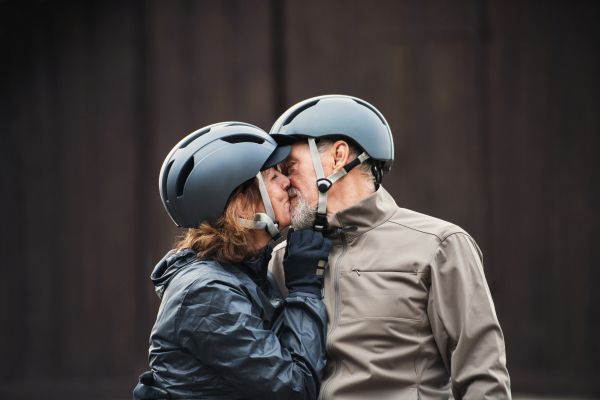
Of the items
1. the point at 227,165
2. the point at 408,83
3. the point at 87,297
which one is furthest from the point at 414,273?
the point at 87,297

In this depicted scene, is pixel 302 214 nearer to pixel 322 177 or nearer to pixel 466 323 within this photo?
pixel 322 177

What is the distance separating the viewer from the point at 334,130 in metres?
2.60

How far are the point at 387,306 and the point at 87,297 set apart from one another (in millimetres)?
3848

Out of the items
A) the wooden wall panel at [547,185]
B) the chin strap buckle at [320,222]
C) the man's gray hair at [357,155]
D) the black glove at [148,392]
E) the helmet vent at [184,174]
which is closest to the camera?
the black glove at [148,392]

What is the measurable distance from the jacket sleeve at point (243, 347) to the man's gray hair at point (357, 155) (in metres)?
0.87

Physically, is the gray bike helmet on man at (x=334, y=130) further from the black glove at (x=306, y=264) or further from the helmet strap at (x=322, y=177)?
the black glove at (x=306, y=264)

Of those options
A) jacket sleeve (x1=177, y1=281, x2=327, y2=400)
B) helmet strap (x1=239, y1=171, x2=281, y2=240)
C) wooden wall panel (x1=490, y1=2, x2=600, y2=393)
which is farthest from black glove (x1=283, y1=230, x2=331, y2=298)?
wooden wall panel (x1=490, y1=2, x2=600, y2=393)

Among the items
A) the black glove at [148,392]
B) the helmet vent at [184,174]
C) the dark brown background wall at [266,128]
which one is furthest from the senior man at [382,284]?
the dark brown background wall at [266,128]

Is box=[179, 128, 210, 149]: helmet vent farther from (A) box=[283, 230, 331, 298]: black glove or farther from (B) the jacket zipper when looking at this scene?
(B) the jacket zipper

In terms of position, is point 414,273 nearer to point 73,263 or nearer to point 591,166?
point 591,166

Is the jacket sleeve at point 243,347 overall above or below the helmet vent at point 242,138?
below

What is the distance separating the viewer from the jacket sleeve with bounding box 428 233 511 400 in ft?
6.59

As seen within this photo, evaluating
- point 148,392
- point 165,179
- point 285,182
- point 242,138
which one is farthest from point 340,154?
point 148,392

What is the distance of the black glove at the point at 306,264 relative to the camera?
7.54 feet
